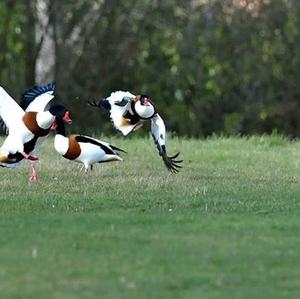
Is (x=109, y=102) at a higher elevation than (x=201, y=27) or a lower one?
higher

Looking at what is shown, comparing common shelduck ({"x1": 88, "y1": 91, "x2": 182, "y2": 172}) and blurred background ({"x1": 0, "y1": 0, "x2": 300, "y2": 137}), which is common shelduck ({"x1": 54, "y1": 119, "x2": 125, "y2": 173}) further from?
blurred background ({"x1": 0, "y1": 0, "x2": 300, "y2": 137})

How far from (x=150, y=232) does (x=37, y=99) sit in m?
2.82

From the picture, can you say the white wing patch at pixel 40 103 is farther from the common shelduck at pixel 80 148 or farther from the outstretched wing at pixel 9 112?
the common shelduck at pixel 80 148

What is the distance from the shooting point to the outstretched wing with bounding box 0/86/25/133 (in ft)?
33.0

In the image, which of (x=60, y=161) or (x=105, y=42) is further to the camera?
(x=105, y=42)

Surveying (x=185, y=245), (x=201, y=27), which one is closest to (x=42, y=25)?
(x=201, y=27)

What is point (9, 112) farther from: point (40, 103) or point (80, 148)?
point (80, 148)

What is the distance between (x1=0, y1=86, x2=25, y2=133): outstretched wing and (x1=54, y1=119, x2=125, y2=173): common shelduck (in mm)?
370

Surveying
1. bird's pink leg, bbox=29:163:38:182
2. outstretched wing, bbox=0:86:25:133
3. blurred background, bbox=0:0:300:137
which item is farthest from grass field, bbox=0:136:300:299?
blurred background, bbox=0:0:300:137

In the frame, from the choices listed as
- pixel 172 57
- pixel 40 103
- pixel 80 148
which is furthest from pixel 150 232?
pixel 172 57

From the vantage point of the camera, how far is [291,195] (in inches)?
383

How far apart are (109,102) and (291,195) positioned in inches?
76.4

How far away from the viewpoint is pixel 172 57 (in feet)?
68.4

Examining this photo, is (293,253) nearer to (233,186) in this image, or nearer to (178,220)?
(178,220)
